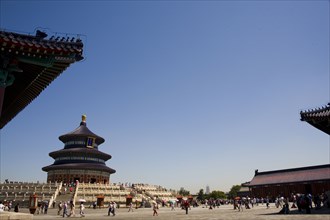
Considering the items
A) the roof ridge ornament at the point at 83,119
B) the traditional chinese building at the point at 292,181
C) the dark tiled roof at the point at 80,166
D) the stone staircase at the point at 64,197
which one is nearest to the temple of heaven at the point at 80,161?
the dark tiled roof at the point at 80,166

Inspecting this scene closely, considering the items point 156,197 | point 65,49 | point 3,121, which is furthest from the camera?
point 156,197

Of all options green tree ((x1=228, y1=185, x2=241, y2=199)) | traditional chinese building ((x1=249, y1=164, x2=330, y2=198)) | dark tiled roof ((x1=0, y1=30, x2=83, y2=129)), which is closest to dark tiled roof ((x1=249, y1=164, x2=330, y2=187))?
traditional chinese building ((x1=249, y1=164, x2=330, y2=198))

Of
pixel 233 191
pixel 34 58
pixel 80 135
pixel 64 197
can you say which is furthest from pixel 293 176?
pixel 34 58

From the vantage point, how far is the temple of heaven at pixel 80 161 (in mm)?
51500

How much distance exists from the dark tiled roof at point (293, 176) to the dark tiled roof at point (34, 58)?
52.4 metres

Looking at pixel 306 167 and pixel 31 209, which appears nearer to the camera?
pixel 31 209

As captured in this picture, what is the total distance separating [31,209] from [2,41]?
2302cm

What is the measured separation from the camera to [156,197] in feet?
158

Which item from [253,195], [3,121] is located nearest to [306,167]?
[253,195]

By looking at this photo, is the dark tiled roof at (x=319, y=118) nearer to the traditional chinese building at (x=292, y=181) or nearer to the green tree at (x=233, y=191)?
the traditional chinese building at (x=292, y=181)

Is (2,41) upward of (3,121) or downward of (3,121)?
upward

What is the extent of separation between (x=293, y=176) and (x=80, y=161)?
40732 mm

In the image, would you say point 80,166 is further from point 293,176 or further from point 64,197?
point 293,176

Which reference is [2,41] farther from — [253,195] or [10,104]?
[253,195]
